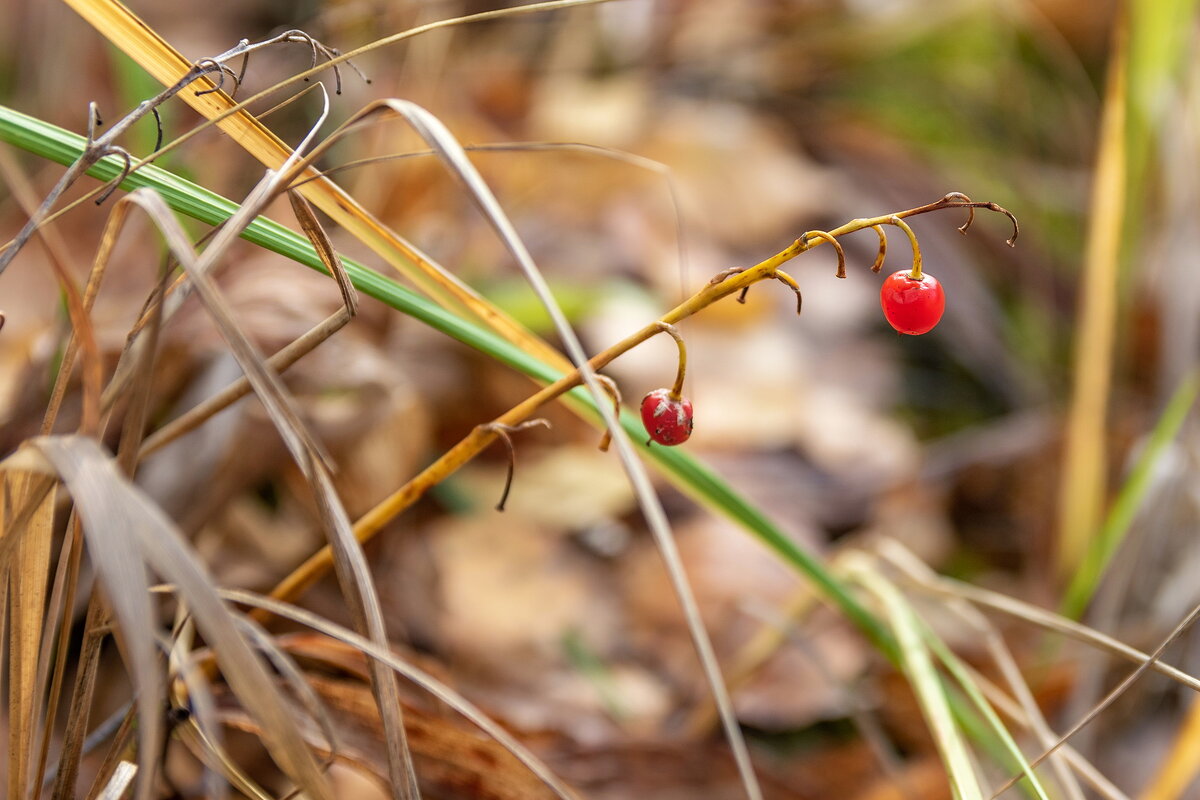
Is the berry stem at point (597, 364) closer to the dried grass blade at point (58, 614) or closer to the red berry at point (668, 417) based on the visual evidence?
the red berry at point (668, 417)

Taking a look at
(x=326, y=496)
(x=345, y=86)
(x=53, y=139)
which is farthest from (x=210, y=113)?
(x=345, y=86)

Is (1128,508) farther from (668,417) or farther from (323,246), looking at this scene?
(323,246)

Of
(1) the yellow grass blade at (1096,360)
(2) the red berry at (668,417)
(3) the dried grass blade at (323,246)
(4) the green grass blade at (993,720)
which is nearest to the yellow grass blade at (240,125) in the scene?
(3) the dried grass blade at (323,246)

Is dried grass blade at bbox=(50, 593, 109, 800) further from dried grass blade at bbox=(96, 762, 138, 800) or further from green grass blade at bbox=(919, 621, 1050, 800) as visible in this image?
green grass blade at bbox=(919, 621, 1050, 800)

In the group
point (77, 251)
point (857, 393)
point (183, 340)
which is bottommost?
point (857, 393)

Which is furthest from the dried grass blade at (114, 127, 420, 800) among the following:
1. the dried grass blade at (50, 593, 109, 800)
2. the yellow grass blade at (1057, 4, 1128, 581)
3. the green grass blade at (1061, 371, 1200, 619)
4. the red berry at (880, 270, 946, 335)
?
the yellow grass blade at (1057, 4, 1128, 581)

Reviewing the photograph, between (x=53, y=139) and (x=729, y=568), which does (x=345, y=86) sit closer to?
(x=729, y=568)

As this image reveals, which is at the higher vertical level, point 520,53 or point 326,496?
point 520,53
